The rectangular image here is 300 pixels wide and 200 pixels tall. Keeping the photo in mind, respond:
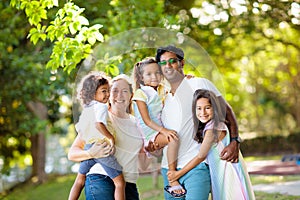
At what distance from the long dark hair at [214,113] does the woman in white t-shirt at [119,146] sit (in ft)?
1.15

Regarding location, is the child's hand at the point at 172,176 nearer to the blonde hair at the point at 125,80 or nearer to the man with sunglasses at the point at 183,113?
the man with sunglasses at the point at 183,113

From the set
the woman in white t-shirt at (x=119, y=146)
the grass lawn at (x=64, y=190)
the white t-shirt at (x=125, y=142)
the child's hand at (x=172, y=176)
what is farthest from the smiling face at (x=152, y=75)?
the grass lawn at (x=64, y=190)

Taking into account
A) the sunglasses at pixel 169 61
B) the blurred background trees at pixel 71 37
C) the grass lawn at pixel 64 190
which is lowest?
the grass lawn at pixel 64 190

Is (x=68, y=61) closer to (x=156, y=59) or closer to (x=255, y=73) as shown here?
(x=156, y=59)

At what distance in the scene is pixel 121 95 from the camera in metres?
3.31

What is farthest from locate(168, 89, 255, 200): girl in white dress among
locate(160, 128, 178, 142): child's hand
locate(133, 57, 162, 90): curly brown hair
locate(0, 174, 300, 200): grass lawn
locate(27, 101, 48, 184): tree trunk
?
locate(27, 101, 48, 184): tree trunk

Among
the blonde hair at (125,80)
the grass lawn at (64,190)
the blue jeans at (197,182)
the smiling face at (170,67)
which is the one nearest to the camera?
the blue jeans at (197,182)

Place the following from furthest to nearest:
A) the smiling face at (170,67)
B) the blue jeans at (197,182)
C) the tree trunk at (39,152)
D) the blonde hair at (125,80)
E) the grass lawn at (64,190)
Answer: the tree trunk at (39,152)
the grass lawn at (64,190)
the blonde hair at (125,80)
the smiling face at (170,67)
the blue jeans at (197,182)

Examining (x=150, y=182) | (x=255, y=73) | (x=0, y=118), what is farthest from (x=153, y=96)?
(x=255, y=73)

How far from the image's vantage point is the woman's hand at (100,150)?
327 cm

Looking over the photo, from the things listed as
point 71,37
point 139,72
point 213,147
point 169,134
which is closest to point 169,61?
point 139,72

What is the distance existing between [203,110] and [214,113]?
68mm

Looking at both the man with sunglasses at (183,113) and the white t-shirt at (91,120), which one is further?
the white t-shirt at (91,120)

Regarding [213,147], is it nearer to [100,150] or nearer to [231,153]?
[231,153]
